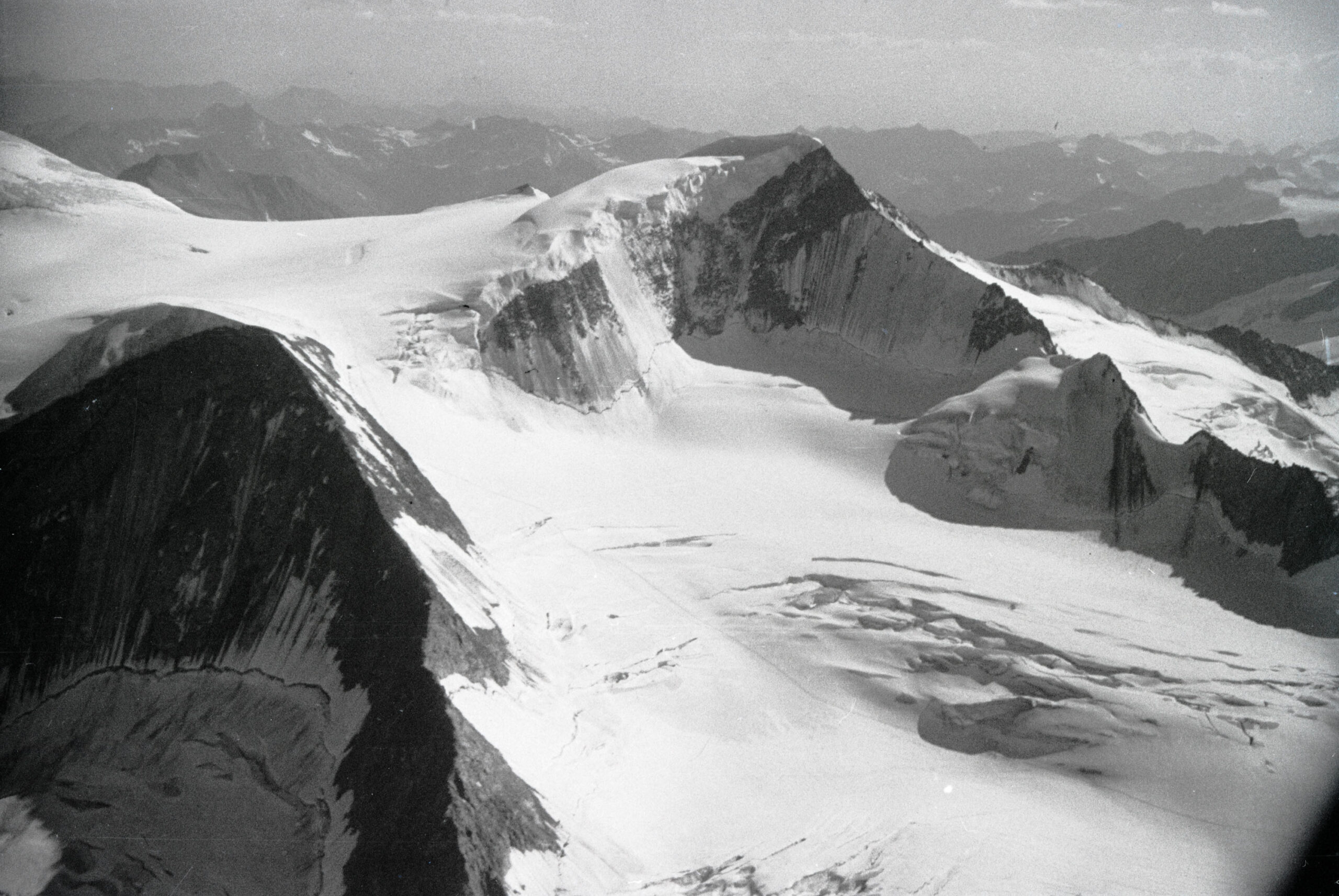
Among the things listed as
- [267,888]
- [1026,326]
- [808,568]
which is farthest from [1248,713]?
[267,888]

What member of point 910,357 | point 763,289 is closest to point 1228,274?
point 910,357

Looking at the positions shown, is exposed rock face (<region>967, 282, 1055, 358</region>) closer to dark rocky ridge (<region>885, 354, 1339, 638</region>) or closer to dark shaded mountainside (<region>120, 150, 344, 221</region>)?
dark rocky ridge (<region>885, 354, 1339, 638</region>)

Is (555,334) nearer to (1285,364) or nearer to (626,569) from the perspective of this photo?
(626,569)

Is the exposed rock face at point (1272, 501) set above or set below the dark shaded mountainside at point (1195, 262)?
below

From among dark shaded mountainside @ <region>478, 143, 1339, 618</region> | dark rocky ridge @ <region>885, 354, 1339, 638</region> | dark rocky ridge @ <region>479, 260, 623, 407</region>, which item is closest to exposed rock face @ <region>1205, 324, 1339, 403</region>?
dark shaded mountainside @ <region>478, 143, 1339, 618</region>

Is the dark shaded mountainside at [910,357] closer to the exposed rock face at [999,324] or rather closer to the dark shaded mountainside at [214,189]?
the exposed rock face at [999,324]

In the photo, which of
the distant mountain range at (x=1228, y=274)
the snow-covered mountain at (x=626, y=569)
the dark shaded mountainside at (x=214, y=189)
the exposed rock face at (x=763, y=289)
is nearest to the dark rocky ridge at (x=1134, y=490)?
the snow-covered mountain at (x=626, y=569)
